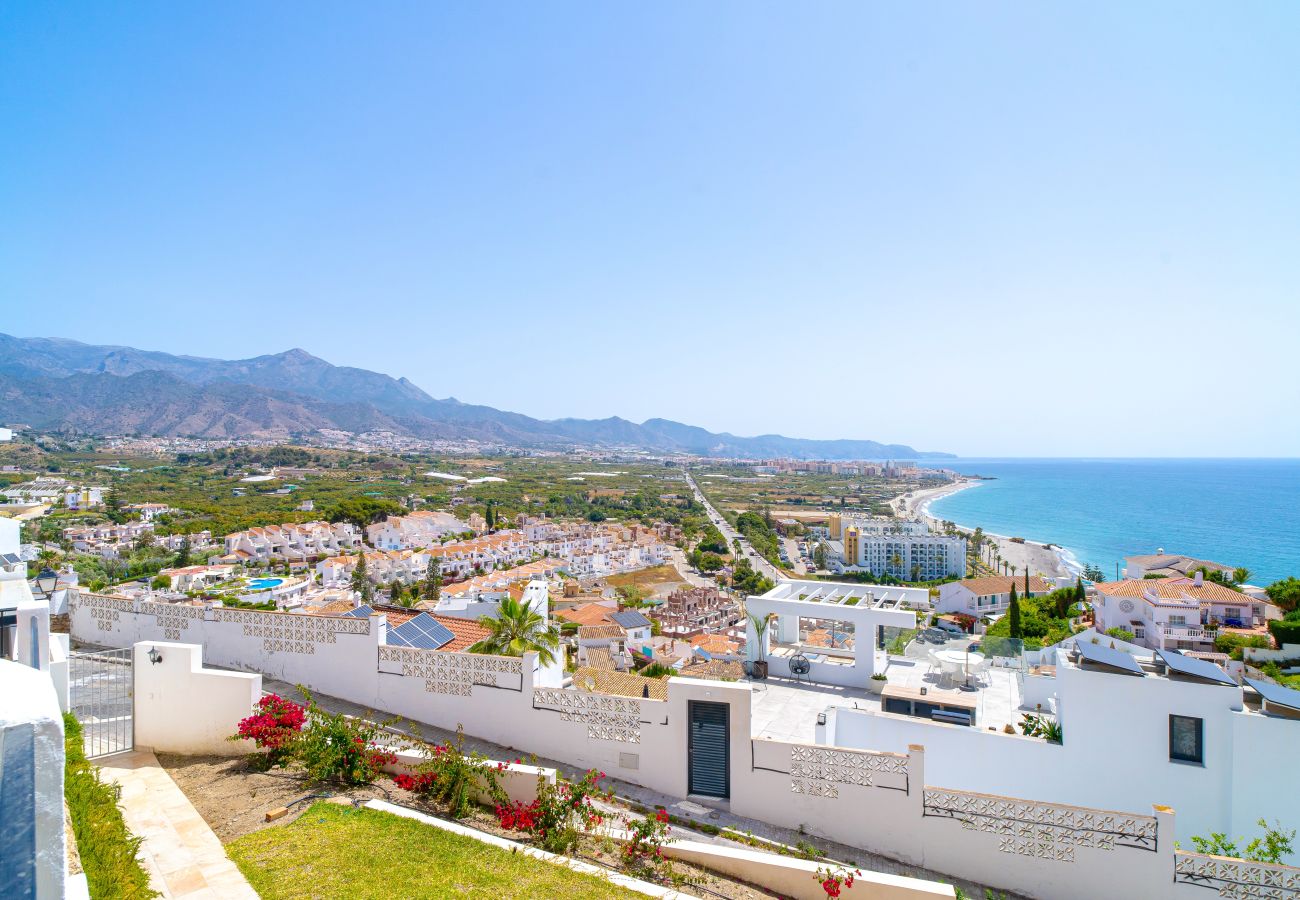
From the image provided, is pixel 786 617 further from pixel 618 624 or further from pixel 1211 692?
pixel 618 624

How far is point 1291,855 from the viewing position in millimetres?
6996

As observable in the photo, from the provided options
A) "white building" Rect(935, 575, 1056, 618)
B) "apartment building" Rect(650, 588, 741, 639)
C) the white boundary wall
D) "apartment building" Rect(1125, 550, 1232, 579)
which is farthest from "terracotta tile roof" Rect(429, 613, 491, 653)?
"apartment building" Rect(1125, 550, 1232, 579)

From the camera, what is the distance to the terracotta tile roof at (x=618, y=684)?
942cm

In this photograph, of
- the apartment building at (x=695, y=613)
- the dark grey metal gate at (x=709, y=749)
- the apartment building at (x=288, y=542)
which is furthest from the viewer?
the apartment building at (x=288, y=542)

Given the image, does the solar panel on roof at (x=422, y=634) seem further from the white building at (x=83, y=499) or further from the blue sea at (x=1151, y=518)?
the blue sea at (x=1151, y=518)

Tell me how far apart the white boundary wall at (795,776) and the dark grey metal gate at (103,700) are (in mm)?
2020

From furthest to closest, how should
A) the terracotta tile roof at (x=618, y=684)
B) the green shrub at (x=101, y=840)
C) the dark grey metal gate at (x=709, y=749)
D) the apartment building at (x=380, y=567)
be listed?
the apartment building at (x=380, y=567) → the terracotta tile roof at (x=618, y=684) → the dark grey metal gate at (x=709, y=749) → the green shrub at (x=101, y=840)

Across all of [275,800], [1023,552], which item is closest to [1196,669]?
[275,800]

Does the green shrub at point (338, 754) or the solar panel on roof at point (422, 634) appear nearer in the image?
the green shrub at point (338, 754)

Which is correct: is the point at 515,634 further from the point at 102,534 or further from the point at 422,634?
the point at 102,534

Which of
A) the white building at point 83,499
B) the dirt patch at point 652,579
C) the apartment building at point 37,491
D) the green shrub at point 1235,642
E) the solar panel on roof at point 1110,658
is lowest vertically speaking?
the dirt patch at point 652,579

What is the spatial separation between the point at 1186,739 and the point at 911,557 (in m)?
63.6

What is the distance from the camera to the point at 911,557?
67.1m

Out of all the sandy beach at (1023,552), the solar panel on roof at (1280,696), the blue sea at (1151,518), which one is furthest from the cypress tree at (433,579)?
the blue sea at (1151,518)
